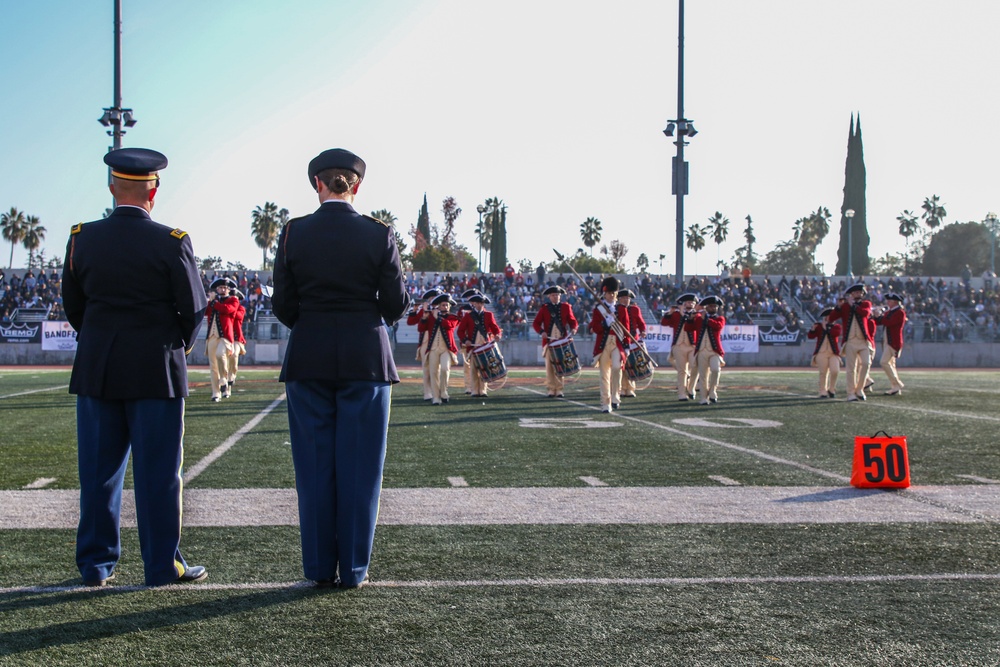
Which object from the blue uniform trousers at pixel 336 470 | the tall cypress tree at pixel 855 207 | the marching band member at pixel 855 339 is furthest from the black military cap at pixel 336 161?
A: the tall cypress tree at pixel 855 207

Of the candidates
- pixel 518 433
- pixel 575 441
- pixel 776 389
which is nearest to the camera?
pixel 575 441

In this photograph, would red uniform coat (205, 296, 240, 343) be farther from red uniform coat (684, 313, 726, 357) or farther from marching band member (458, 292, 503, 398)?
red uniform coat (684, 313, 726, 357)

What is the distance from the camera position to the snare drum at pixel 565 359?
53.4 ft

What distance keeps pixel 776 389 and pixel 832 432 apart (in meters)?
8.98

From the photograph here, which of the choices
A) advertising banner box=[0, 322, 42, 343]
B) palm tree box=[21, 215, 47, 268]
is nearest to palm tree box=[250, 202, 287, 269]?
palm tree box=[21, 215, 47, 268]

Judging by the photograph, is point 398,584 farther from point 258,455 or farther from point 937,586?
point 258,455

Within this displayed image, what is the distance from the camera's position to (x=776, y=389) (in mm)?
20125

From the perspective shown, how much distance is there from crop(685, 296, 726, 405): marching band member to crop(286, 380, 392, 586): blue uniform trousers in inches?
486

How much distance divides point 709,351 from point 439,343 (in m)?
4.30

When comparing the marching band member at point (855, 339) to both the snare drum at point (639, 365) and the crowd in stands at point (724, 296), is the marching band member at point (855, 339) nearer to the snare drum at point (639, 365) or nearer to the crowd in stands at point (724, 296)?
the snare drum at point (639, 365)

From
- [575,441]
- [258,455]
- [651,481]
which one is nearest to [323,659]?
[651,481]

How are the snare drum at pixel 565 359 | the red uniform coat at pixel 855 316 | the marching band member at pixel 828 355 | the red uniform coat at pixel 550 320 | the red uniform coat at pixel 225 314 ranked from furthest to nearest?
1. the marching band member at pixel 828 355
2. the red uniform coat at pixel 855 316
3. the red uniform coat at pixel 550 320
4. the red uniform coat at pixel 225 314
5. the snare drum at pixel 565 359

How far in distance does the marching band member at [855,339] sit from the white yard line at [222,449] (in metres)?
9.41

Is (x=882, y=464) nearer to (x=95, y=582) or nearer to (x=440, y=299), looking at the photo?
(x=95, y=582)
